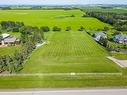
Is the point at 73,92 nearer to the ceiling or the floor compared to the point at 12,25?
nearer to the ceiling

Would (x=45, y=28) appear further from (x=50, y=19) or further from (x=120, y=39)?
(x=120, y=39)

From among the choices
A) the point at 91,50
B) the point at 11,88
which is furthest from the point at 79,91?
the point at 91,50

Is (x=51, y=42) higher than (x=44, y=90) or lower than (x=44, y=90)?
lower

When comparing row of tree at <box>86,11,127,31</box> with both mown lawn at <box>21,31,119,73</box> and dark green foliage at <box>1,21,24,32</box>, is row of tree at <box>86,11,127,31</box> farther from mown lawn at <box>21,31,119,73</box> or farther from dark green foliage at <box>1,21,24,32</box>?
dark green foliage at <box>1,21,24,32</box>

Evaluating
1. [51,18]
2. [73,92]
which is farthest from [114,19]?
[73,92]

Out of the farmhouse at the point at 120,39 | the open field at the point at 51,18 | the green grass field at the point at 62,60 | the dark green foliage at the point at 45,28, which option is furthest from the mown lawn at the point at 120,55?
the open field at the point at 51,18

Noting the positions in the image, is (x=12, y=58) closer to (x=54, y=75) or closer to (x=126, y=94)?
(x=54, y=75)
